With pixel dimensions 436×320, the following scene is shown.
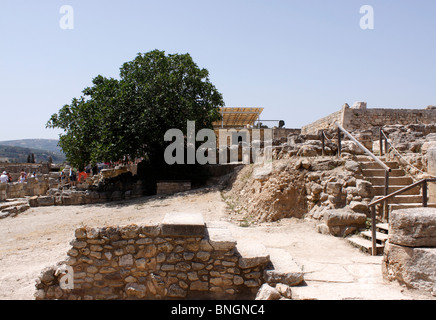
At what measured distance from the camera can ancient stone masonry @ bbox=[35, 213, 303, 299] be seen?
5.08 meters

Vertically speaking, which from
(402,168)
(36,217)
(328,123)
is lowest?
(36,217)

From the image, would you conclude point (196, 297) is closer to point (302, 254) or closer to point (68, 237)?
point (302, 254)

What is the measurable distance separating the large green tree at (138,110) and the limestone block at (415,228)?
36.6ft

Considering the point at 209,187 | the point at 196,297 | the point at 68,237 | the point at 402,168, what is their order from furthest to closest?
the point at 209,187 < the point at 68,237 < the point at 402,168 < the point at 196,297

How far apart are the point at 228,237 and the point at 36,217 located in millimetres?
10506

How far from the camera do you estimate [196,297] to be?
5094 millimetres

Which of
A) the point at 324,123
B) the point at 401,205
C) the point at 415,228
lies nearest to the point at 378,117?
the point at 324,123

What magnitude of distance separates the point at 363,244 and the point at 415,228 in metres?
2.34

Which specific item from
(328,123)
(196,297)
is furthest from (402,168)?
(328,123)

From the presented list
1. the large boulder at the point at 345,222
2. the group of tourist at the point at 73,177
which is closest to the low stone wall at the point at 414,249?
the large boulder at the point at 345,222

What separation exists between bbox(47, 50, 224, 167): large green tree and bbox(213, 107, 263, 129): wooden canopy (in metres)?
8.52

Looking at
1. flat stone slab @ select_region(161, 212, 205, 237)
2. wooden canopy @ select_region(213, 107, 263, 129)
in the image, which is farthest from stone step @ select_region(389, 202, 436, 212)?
wooden canopy @ select_region(213, 107, 263, 129)

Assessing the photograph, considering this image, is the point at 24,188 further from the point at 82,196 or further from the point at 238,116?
the point at 238,116
